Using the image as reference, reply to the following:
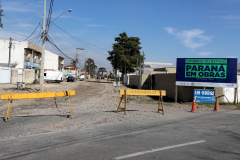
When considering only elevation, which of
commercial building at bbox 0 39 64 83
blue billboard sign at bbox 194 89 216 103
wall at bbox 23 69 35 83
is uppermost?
commercial building at bbox 0 39 64 83

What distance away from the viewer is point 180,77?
16.7 meters

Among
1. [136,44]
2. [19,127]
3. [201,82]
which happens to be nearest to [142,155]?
[19,127]

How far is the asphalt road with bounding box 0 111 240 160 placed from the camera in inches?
202

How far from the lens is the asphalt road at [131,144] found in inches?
202

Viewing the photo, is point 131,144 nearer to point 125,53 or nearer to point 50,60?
point 125,53

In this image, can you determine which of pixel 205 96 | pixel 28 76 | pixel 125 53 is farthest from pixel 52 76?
pixel 205 96

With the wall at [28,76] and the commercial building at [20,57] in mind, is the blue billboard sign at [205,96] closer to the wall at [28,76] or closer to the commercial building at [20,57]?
the commercial building at [20,57]

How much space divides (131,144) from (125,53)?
56779 mm

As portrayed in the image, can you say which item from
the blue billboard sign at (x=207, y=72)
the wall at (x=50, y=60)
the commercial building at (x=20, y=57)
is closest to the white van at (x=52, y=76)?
the commercial building at (x=20, y=57)

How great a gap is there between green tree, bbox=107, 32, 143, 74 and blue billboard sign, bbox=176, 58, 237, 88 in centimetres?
4304

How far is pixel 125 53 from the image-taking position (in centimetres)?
6216

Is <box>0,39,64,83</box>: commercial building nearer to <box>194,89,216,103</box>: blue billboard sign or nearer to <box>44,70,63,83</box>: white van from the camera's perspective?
<box>44,70,63,83</box>: white van

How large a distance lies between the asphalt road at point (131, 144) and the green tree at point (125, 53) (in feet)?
171

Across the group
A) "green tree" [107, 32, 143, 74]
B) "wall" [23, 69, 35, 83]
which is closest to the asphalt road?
"wall" [23, 69, 35, 83]
